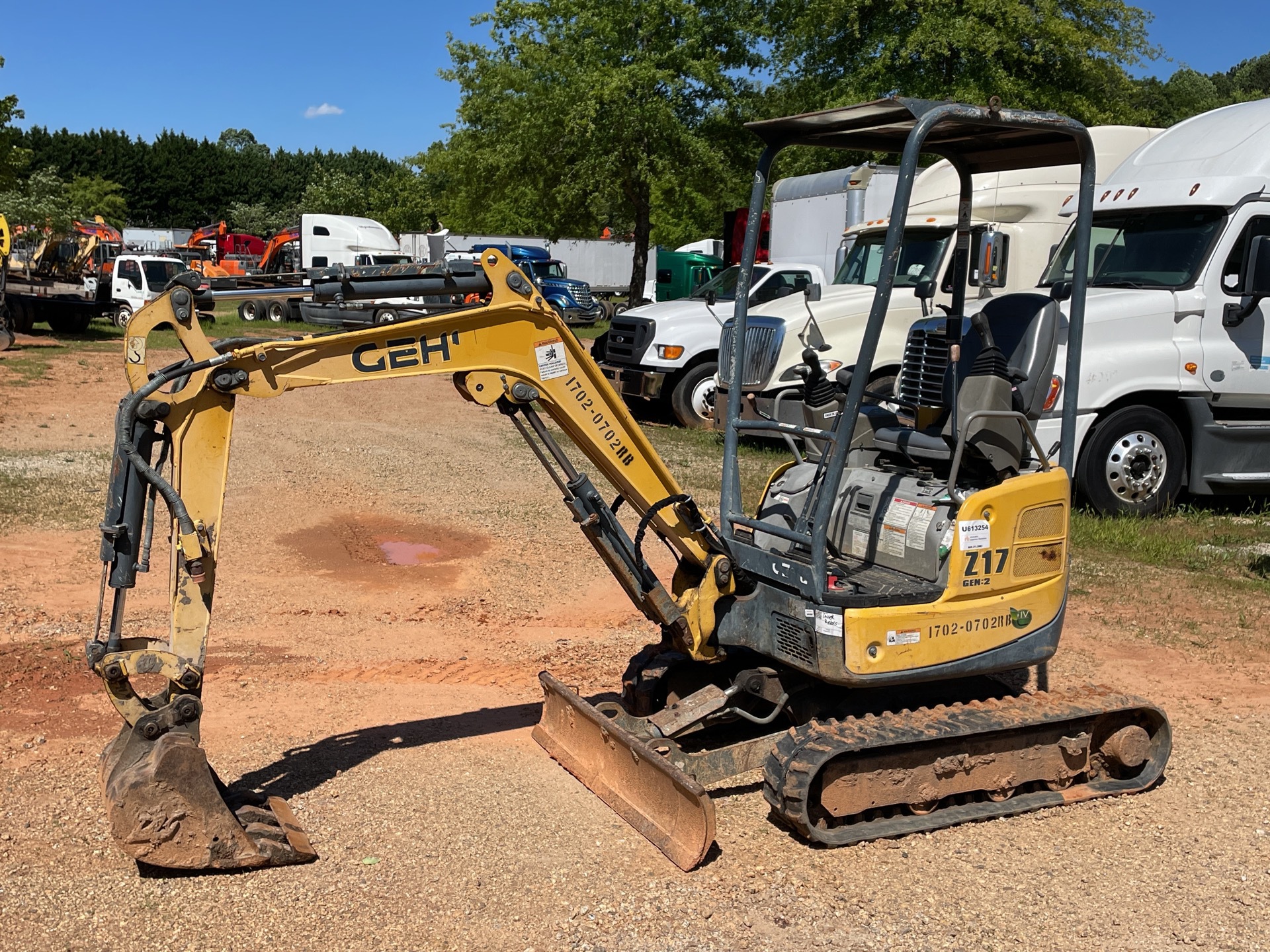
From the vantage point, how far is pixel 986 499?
18.0 feet

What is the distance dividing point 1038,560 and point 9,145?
28467mm

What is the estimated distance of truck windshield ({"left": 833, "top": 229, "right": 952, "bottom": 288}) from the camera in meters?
14.4

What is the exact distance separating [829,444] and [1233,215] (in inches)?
313

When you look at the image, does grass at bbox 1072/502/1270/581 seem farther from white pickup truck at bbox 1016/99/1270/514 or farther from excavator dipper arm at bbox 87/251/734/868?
excavator dipper arm at bbox 87/251/734/868

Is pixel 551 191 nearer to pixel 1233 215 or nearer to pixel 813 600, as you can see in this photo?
pixel 1233 215

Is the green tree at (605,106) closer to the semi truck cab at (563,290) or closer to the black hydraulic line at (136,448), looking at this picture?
the semi truck cab at (563,290)

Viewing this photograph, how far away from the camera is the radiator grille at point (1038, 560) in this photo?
18.7ft

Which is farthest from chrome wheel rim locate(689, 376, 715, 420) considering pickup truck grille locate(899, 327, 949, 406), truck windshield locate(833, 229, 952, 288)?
pickup truck grille locate(899, 327, 949, 406)


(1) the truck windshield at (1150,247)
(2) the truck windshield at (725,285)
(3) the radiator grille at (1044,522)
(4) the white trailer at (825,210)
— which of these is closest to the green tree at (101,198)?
(4) the white trailer at (825,210)

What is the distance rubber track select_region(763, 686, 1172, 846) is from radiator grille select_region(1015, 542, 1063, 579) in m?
0.63

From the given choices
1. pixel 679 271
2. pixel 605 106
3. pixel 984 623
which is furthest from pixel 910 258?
pixel 679 271

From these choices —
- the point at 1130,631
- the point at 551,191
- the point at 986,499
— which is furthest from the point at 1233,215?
the point at 551,191

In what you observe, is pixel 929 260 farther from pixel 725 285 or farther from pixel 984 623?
pixel 984 623

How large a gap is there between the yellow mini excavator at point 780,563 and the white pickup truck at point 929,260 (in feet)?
25.9
